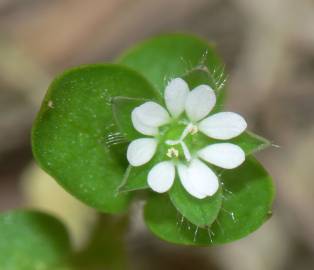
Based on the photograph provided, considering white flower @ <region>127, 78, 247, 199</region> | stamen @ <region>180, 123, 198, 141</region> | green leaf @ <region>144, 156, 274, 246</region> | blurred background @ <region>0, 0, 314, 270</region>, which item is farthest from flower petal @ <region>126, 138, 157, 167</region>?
blurred background @ <region>0, 0, 314, 270</region>

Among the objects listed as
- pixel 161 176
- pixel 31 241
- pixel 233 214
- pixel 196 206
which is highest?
pixel 161 176

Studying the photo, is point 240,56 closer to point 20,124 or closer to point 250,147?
point 20,124

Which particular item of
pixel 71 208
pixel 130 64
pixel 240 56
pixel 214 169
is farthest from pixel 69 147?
pixel 240 56

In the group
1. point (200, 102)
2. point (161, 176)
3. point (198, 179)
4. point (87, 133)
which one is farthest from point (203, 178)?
point (87, 133)

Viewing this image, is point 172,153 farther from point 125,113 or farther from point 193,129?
point 125,113

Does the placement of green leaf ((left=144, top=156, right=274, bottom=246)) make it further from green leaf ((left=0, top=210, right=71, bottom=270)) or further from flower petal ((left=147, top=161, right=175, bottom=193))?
green leaf ((left=0, top=210, right=71, bottom=270))

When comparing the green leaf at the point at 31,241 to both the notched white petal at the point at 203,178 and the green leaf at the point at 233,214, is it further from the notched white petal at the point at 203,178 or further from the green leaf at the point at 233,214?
the notched white petal at the point at 203,178
